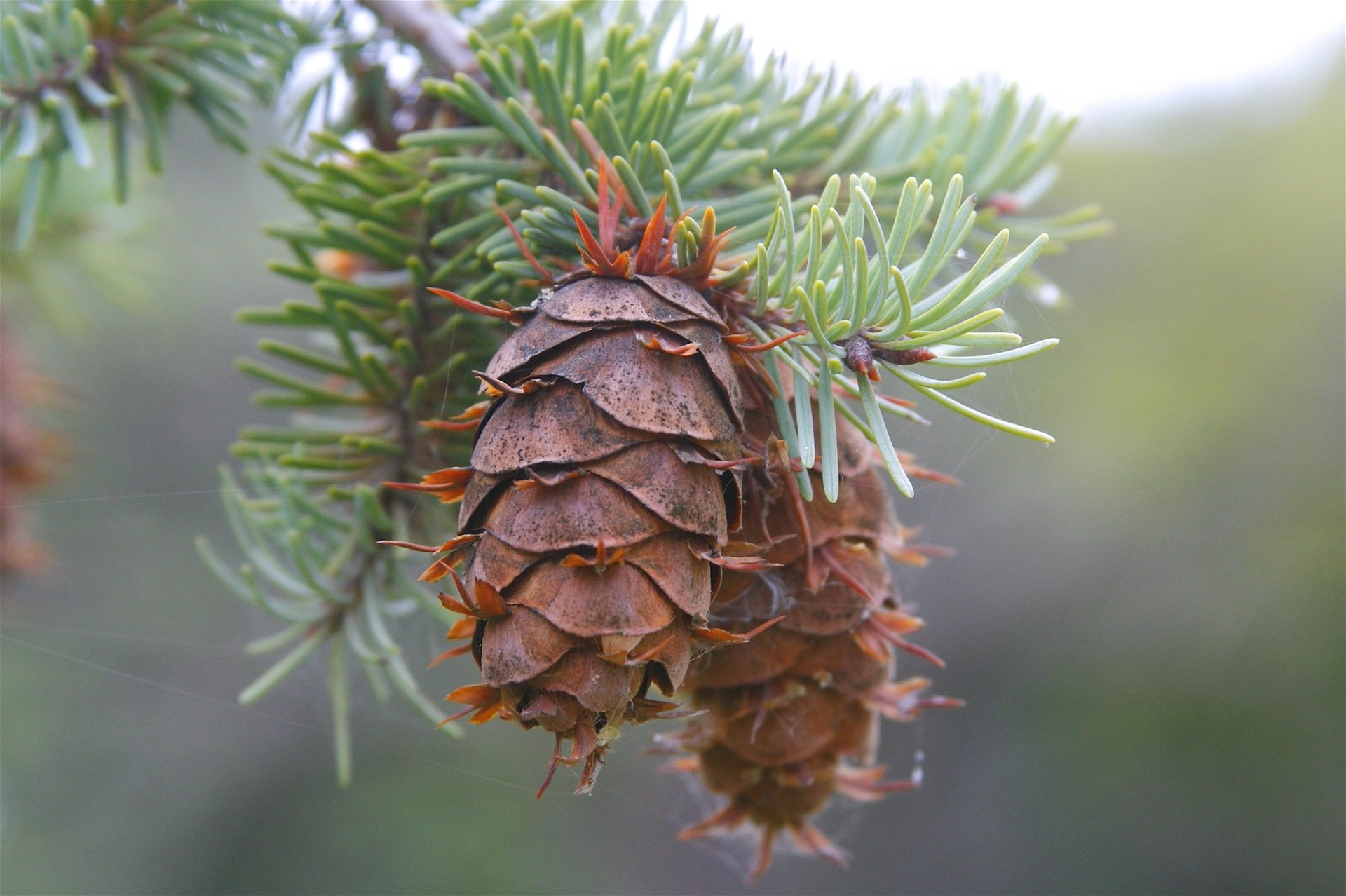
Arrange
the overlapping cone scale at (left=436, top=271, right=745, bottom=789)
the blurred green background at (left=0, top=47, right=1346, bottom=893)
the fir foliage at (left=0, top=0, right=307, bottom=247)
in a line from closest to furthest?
the overlapping cone scale at (left=436, top=271, right=745, bottom=789) → the fir foliage at (left=0, top=0, right=307, bottom=247) → the blurred green background at (left=0, top=47, right=1346, bottom=893)

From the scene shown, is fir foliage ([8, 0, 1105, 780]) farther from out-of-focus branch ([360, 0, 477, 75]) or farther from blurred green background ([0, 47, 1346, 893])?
blurred green background ([0, 47, 1346, 893])

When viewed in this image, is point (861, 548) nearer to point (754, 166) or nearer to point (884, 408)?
point (884, 408)

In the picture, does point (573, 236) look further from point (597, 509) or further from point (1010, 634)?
point (1010, 634)

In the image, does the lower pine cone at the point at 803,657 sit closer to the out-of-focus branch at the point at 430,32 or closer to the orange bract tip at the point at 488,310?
the orange bract tip at the point at 488,310

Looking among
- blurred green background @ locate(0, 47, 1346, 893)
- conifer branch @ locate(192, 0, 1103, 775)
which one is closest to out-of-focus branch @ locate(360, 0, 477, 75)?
conifer branch @ locate(192, 0, 1103, 775)

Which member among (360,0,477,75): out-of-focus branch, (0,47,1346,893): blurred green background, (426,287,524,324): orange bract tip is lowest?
(0,47,1346,893): blurred green background
